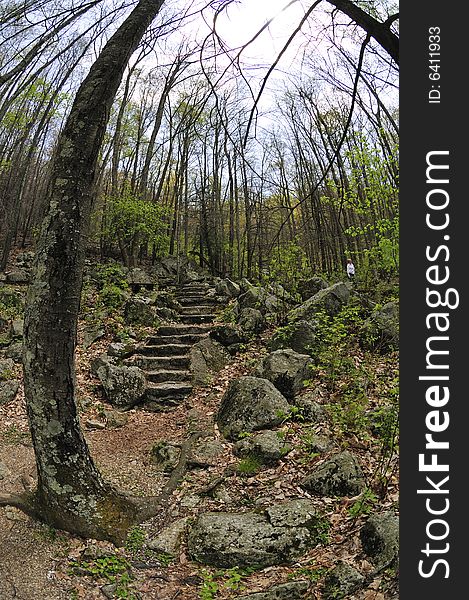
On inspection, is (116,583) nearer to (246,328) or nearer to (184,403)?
(184,403)

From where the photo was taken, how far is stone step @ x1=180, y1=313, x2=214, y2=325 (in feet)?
34.3

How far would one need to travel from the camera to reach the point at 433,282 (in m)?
1.83

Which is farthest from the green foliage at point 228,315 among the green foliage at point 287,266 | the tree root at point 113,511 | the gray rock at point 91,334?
the tree root at point 113,511

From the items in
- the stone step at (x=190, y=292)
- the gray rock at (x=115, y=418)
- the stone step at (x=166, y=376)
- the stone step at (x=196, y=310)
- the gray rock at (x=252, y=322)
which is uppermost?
the stone step at (x=190, y=292)

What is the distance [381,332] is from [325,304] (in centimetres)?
153

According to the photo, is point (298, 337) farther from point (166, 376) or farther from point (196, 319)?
point (196, 319)

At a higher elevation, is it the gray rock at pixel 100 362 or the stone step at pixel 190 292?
the stone step at pixel 190 292

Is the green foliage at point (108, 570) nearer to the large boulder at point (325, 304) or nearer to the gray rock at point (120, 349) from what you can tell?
the gray rock at point (120, 349)

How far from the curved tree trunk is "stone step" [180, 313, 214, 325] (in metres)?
6.98

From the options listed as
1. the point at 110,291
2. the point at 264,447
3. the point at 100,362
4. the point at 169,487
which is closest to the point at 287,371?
the point at 264,447

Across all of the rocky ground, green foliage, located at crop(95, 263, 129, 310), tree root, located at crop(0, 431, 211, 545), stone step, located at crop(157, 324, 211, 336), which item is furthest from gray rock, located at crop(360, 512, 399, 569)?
green foliage, located at crop(95, 263, 129, 310)

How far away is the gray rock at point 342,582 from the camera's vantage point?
8.48ft

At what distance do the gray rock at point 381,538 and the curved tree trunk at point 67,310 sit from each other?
193cm

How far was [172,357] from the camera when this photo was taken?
833 centimetres
